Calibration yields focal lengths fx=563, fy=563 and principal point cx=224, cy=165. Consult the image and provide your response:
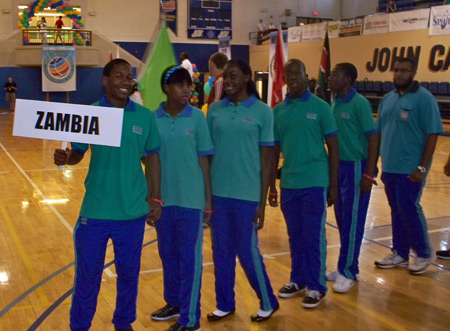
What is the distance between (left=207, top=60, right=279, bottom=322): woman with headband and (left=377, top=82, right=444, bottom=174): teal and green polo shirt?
5.31 ft

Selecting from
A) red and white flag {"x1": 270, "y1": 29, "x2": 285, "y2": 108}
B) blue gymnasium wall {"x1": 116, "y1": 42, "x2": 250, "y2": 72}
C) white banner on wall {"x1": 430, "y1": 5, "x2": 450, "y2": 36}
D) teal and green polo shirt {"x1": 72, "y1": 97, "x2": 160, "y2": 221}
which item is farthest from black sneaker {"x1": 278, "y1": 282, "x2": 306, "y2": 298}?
Answer: blue gymnasium wall {"x1": 116, "y1": 42, "x2": 250, "y2": 72}

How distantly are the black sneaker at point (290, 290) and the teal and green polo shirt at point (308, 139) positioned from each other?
0.83 metres

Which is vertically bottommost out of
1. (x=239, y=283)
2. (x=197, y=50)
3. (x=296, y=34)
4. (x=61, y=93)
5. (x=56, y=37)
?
(x=61, y=93)

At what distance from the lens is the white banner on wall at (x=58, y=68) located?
24438 mm

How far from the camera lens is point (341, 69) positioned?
4422 mm

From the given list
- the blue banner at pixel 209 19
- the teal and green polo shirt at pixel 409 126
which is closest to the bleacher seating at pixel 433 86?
the blue banner at pixel 209 19

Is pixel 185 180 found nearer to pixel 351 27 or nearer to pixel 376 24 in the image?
pixel 376 24

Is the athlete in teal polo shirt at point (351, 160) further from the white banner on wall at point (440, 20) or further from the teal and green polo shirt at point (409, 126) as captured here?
the white banner on wall at point (440, 20)

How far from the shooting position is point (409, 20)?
69.8 feet

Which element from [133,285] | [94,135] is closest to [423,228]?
[133,285]

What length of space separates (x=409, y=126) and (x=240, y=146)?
1.88 metres

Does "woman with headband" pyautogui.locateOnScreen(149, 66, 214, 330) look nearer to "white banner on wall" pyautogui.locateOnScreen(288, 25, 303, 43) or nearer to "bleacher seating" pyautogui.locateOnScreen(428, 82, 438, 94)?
"bleacher seating" pyautogui.locateOnScreen(428, 82, 438, 94)

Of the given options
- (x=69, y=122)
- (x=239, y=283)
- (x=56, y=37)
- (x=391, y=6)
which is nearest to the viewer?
(x=69, y=122)

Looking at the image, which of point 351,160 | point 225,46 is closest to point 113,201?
point 351,160
